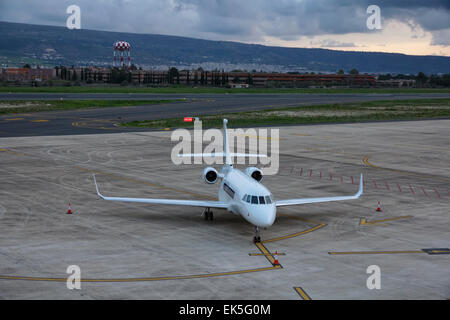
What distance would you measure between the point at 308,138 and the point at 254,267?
43654 mm

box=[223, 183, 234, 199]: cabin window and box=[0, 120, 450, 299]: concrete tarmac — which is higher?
box=[223, 183, 234, 199]: cabin window

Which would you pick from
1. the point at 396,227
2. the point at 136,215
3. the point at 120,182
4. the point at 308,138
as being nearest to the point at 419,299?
the point at 396,227

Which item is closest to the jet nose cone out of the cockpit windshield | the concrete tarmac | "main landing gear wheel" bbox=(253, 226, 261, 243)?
the cockpit windshield

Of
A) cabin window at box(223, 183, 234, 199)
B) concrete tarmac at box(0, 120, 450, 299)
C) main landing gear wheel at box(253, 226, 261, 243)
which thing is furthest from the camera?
cabin window at box(223, 183, 234, 199)

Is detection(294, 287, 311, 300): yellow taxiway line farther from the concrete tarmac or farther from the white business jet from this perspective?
the white business jet

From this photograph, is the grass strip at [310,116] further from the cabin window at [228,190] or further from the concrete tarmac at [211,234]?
the cabin window at [228,190]

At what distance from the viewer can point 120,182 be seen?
37.8 metres

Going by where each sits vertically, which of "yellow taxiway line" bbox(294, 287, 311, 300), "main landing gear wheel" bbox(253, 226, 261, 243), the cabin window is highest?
the cabin window

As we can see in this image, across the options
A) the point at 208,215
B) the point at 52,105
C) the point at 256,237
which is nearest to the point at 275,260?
the point at 256,237

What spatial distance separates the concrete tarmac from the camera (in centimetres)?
1886

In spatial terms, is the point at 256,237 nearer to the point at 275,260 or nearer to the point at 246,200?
the point at 246,200

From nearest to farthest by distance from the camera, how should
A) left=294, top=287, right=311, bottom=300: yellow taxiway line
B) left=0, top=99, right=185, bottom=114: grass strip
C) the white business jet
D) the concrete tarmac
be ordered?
left=294, top=287, right=311, bottom=300: yellow taxiway line, the concrete tarmac, the white business jet, left=0, top=99, right=185, bottom=114: grass strip

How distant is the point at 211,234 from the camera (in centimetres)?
2561

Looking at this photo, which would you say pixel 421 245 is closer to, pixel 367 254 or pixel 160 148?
pixel 367 254
